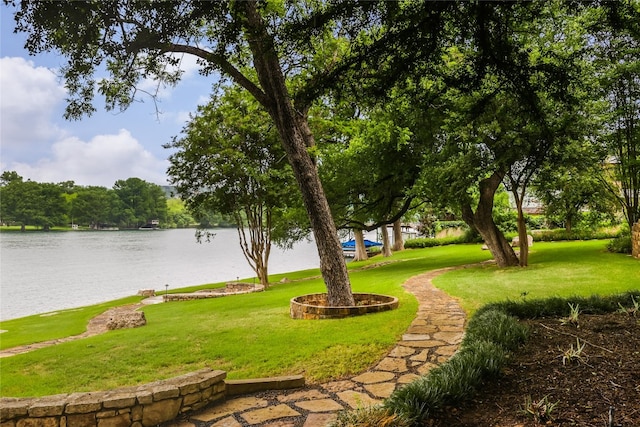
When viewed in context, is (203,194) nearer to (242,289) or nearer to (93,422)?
(242,289)

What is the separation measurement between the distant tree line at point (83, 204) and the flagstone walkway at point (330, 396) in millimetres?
31142

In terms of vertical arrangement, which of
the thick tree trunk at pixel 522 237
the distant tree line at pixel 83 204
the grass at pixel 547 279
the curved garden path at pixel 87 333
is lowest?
the grass at pixel 547 279

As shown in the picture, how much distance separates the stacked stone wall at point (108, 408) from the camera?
3709mm

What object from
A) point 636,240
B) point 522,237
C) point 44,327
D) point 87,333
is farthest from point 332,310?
point 636,240

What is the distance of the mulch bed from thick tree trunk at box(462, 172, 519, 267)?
32.9ft

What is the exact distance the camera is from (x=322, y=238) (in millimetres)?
8391

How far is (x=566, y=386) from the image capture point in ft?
11.3

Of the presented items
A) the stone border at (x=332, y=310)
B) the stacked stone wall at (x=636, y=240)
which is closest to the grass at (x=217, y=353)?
the stone border at (x=332, y=310)

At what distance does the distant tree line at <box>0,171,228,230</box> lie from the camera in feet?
144

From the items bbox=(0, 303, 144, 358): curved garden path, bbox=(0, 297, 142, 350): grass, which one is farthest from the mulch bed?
bbox=(0, 297, 142, 350): grass

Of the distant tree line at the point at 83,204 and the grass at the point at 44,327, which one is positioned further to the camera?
the distant tree line at the point at 83,204

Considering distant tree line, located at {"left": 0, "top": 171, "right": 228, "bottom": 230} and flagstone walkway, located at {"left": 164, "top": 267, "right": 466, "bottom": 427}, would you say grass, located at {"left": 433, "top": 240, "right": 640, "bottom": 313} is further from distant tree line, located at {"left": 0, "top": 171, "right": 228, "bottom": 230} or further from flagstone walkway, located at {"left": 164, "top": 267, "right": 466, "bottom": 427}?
distant tree line, located at {"left": 0, "top": 171, "right": 228, "bottom": 230}

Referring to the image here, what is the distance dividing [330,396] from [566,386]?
2.10 metres

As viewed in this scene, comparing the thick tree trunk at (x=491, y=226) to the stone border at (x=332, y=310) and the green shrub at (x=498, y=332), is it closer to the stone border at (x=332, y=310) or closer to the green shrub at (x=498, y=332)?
the stone border at (x=332, y=310)
